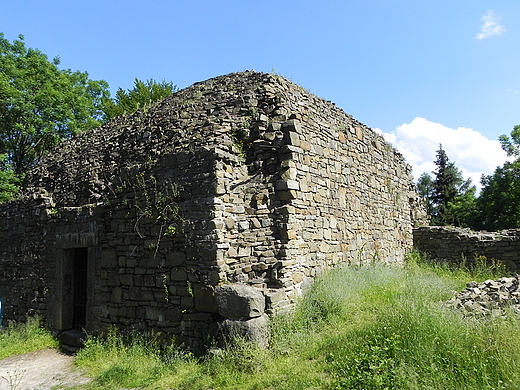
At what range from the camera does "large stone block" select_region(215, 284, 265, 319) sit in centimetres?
572

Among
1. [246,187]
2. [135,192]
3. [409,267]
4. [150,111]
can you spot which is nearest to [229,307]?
[246,187]

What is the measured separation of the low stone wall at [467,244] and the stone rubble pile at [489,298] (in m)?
4.61

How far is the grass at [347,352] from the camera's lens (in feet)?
13.8

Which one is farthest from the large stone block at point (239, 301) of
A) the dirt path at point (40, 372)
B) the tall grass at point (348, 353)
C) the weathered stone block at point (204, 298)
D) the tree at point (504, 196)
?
the tree at point (504, 196)

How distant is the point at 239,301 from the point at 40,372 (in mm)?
4111

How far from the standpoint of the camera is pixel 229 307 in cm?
584

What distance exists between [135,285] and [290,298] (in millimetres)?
2964

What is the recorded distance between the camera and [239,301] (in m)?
5.77

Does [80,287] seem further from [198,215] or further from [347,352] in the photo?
[347,352]

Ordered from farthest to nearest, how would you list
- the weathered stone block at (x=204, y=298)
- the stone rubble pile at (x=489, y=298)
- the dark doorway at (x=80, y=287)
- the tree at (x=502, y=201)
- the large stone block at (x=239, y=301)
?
the tree at (x=502, y=201) < the dark doorway at (x=80, y=287) < the weathered stone block at (x=204, y=298) < the large stone block at (x=239, y=301) < the stone rubble pile at (x=489, y=298)

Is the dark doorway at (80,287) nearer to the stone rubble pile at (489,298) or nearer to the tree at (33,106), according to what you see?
the stone rubble pile at (489,298)

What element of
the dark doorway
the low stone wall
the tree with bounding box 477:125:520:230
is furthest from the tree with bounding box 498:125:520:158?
the dark doorway

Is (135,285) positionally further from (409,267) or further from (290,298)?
(409,267)

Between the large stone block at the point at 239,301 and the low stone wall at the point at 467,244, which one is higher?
the low stone wall at the point at 467,244
